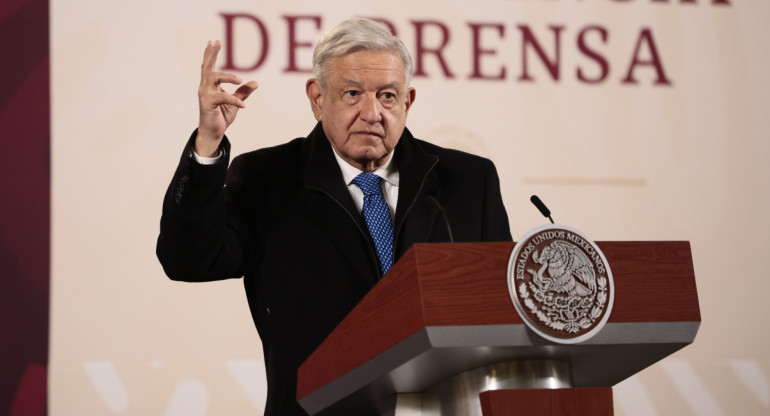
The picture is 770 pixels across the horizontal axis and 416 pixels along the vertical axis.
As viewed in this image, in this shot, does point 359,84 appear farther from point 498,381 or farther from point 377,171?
point 498,381

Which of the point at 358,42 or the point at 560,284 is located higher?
the point at 358,42

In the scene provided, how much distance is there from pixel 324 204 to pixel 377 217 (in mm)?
106

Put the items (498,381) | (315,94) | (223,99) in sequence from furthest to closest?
(315,94) → (223,99) → (498,381)

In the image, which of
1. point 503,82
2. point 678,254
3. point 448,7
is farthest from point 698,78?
point 678,254

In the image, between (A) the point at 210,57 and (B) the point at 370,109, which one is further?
(B) the point at 370,109

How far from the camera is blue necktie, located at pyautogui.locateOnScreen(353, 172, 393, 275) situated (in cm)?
184

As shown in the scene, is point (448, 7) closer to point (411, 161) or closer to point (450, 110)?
point (450, 110)

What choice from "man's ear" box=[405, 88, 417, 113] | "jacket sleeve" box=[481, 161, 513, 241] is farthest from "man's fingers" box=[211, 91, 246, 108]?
"jacket sleeve" box=[481, 161, 513, 241]

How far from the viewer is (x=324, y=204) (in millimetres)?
1899

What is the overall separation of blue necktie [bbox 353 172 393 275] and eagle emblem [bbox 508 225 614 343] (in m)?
0.65
